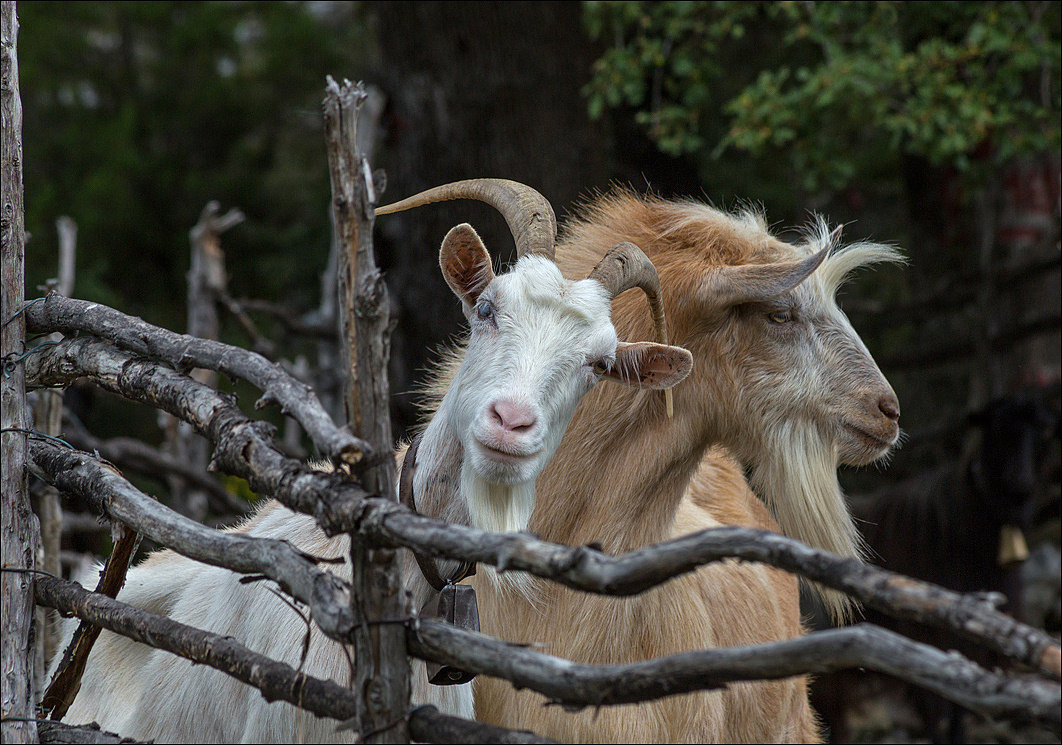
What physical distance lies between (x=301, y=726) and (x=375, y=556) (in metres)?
0.64

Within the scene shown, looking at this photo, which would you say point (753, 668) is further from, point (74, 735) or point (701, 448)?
point (701, 448)

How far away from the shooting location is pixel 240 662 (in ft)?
7.06

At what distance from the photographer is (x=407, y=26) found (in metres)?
6.25

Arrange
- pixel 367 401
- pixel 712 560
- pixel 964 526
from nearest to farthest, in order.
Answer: pixel 712 560 < pixel 367 401 < pixel 964 526

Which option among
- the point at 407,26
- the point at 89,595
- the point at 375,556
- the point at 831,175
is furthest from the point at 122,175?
the point at 375,556

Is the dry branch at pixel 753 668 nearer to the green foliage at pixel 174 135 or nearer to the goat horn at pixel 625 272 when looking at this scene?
the goat horn at pixel 625 272

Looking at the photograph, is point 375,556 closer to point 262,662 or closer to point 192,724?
point 262,662

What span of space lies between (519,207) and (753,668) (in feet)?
5.12

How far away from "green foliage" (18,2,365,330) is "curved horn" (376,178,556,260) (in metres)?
7.38

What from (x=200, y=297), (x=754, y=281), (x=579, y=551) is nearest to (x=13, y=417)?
(x=579, y=551)

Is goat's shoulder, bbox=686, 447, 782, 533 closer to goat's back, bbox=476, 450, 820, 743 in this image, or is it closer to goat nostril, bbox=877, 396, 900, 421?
goat's back, bbox=476, 450, 820, 743

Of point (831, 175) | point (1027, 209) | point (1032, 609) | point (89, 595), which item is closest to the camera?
point (89, 595)

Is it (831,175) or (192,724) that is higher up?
(831,175)

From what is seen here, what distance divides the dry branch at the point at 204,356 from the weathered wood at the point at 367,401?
8cm
